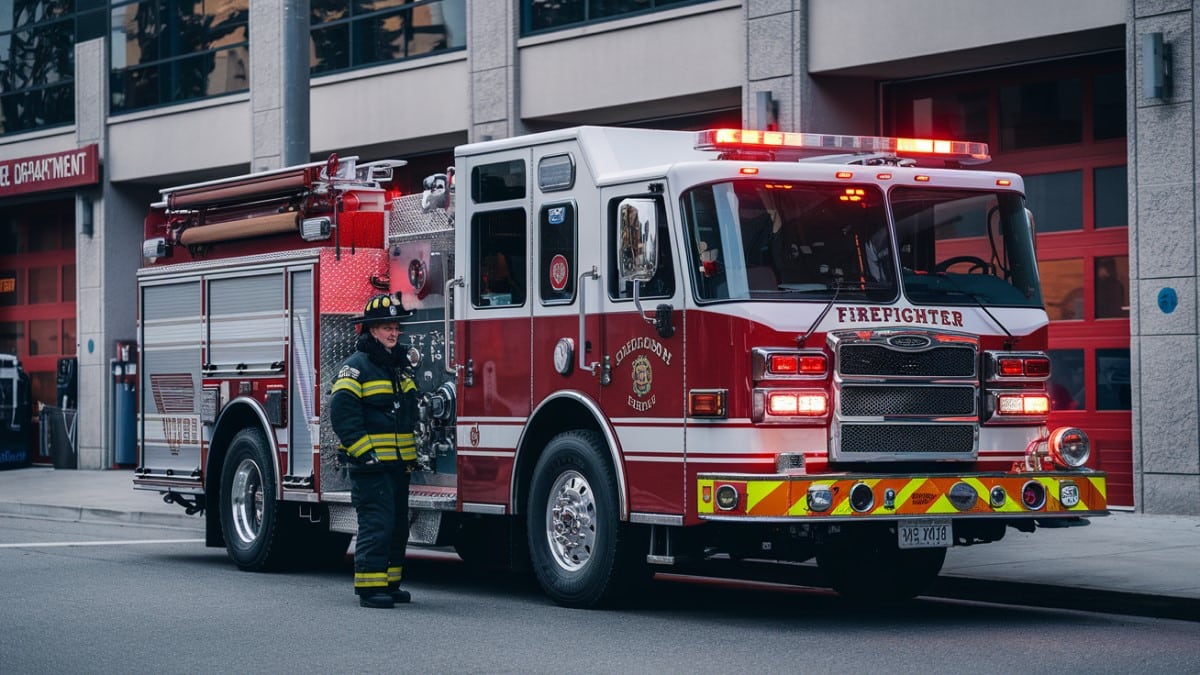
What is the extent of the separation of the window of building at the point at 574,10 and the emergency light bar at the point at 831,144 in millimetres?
8466

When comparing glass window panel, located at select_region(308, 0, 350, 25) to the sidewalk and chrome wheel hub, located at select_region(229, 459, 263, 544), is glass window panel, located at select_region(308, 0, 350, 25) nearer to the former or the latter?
chrome wheel hub, located at select_region(229, 459, 263, 544)

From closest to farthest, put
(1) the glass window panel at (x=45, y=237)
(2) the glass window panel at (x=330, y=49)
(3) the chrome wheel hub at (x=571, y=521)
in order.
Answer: (3) the chrome wheel hub at (x=571, y=521) < (2) the glass window panel at (x=330, y=49) < (1) the glass window panel at (x=45, y=237)

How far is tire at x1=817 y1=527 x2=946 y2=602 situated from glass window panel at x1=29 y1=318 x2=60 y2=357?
21.0 m

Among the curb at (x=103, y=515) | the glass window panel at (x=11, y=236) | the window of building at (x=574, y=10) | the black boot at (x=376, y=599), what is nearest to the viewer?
the black boot at (x=376, y=599)

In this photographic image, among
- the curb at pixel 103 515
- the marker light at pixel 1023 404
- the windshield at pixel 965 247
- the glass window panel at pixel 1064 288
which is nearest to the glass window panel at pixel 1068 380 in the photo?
the glass window panel at pixel 1064 288

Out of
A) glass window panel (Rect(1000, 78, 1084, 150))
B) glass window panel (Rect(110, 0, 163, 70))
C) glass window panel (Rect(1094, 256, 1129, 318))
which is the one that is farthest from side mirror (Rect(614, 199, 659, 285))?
glass window panel (Rect(110, 0, 163, 70))

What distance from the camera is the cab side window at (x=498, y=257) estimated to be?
1166 centimetres

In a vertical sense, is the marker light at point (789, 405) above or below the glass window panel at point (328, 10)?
below

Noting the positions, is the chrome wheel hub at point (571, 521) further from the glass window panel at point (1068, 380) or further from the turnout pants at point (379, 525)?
the glass window panel at point (1068, 380)

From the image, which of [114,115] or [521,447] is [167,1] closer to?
[114,115]

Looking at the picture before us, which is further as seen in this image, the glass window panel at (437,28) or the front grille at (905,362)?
the glass window panel at (437,28)

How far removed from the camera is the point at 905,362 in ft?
33.7

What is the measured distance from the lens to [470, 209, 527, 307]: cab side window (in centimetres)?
1166

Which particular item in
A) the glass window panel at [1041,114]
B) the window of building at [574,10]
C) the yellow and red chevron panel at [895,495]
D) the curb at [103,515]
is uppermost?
the window of building at [574,10]
